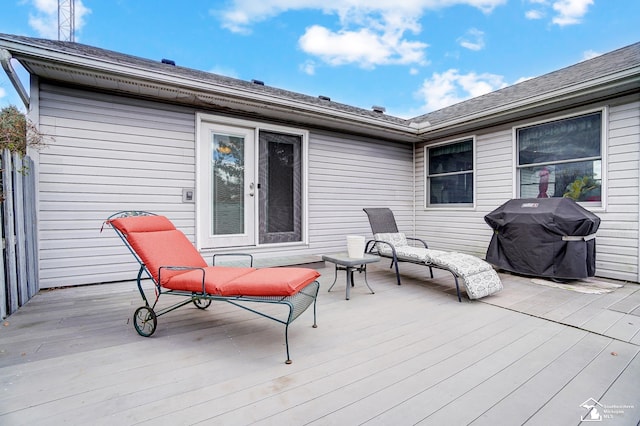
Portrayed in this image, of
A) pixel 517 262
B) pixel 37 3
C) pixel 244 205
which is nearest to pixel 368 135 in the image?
pixel 244 205

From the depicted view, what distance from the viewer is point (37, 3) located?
840 cm

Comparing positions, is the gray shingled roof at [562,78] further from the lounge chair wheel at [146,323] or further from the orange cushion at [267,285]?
the lounge chair wheel at [146,323]

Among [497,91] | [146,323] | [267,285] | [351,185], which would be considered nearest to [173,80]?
[146,323]

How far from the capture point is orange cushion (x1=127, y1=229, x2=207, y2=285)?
2555 millimetres

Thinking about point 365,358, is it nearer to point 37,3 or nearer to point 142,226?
point 142,226

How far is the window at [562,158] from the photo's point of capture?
4527 mm

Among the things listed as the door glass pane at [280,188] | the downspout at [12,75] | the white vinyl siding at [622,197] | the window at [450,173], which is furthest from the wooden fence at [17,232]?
the white vinyl siding at [622,197]

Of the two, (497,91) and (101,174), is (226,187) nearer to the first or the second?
(101,174)

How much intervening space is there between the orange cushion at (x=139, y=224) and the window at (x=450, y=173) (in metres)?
5.55

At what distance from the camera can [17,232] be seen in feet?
9.89

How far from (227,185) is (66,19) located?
890cm

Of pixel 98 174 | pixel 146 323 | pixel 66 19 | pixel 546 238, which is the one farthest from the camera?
pixel 66 19

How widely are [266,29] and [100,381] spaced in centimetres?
1067

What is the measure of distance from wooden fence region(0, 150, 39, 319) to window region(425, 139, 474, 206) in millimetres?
6718
